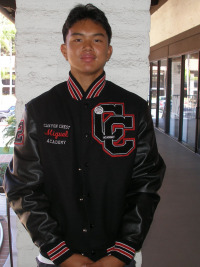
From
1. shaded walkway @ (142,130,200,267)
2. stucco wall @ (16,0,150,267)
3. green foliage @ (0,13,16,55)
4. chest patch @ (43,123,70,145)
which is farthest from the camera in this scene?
green foliage @ (0,13,16,55)

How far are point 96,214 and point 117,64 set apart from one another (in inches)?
34.5

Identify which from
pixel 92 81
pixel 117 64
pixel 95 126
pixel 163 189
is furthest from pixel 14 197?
pixel 163 189

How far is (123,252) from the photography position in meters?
1.24

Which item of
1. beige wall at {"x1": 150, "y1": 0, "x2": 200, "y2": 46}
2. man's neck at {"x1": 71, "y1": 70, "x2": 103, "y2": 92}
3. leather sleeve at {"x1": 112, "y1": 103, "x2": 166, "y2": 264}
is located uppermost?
beige wall at {"x1": 150, "y1": 0, "x2": 200, "y2": 46}

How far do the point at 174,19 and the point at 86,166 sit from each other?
9744mm

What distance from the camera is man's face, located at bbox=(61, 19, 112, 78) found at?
1.33 metres

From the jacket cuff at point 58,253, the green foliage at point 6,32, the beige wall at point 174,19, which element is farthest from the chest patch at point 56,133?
the green foliage at point 6,32

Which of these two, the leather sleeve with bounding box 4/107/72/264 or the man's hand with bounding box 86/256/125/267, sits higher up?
the leather sleeve with bounding box 4/107/72/264

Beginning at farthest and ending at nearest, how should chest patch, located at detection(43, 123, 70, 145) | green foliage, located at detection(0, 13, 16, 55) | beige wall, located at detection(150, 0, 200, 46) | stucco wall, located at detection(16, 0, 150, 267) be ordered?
1. green foliage, located at detection(0, 13, 16, 55)
2. beige wall, located at detection(150, 0, 200, 46)
3. stucco wall, located at detection(16, 0, 150, 267)
4. chest patch, located at detection(43, 123, 70, 145)

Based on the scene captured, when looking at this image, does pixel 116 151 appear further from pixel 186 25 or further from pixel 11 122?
pixel 186 25

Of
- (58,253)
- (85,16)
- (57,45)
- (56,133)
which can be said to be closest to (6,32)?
(57,45)

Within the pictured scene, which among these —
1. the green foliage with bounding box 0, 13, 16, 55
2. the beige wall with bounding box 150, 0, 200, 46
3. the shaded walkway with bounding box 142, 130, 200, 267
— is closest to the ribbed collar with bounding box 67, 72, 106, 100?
the shaded walkway with bounding box 142, 130, 200, 267

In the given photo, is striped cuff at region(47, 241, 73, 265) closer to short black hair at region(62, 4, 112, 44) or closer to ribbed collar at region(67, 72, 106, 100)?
ribbed collar at region(67, 72, 106, 100)

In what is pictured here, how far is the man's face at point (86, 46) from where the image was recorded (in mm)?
1326
